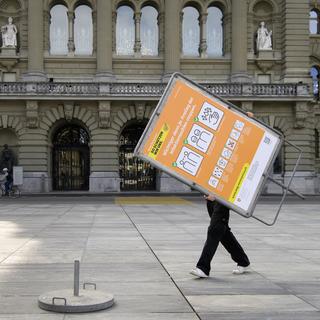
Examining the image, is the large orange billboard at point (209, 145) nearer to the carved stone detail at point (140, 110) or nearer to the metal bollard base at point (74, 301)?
the metal bollard base at point (74, 301)

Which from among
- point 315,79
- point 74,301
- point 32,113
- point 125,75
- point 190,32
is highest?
point 190,32

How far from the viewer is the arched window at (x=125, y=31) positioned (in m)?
45.5

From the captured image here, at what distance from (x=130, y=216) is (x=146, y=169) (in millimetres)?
24800

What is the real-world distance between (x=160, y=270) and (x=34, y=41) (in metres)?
36.5

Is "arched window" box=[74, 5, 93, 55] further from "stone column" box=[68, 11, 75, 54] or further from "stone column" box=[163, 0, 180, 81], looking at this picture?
"stone column" box=[163, 0, 180, 81]

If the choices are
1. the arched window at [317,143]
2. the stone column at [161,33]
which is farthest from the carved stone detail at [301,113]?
the stone column at [161,33]

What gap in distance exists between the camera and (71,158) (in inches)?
1790

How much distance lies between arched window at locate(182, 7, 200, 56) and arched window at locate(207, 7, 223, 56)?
929 millimetres

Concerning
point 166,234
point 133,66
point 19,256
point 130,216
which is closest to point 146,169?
point 133,66

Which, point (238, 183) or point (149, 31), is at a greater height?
point (149, 31)

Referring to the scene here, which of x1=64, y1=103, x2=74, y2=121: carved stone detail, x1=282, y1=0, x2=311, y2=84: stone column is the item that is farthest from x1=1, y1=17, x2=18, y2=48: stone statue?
x1=282, y1=0, x2=311, y2=84: stone column

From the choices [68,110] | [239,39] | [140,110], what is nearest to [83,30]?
[68,110]

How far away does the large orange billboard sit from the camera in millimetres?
8438

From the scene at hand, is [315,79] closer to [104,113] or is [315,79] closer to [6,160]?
[104,113]
